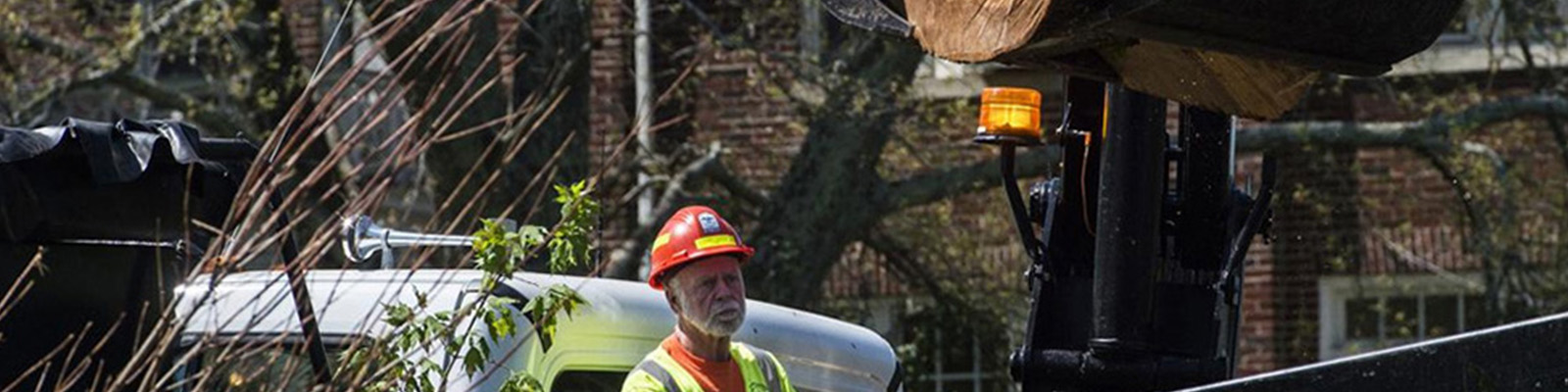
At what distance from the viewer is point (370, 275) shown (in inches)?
244

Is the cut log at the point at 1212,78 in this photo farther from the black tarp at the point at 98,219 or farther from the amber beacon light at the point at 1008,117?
the black tarp at the point at 98,219

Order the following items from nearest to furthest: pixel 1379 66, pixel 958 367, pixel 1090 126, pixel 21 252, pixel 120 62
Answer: pixel 1379 66 < pixel 21 252 < pixel 1090 126 < pixel 120 62 < pixel 958 367

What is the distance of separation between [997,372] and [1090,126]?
9.78 metres

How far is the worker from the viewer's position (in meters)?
5.70

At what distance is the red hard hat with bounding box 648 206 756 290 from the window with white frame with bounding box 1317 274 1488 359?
40.8ft

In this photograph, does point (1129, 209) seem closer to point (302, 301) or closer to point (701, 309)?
point (701, 309)

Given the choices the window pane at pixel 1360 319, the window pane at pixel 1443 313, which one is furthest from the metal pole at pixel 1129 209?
the window pane at pixel 1443 313

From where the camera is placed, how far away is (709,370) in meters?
5.73

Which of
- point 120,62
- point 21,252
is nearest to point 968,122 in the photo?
point 120,62

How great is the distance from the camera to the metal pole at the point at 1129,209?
607cm

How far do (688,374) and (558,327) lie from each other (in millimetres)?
639

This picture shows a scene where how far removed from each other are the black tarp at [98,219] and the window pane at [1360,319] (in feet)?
42.6

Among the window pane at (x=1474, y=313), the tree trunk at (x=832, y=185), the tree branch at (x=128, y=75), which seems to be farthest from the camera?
the window pane at (x=1474, y=313)

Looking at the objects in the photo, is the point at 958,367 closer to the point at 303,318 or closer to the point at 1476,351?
the point at 303,318
